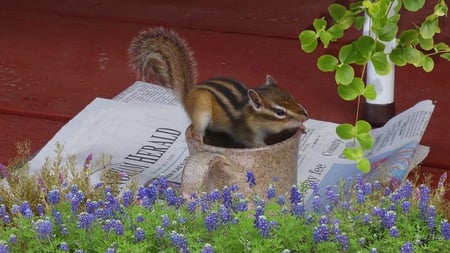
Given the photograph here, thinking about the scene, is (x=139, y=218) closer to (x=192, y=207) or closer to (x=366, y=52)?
(x=192, y=207)

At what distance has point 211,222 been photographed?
1061 mm

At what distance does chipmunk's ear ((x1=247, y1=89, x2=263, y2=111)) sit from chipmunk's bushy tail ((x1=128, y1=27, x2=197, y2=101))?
0.20 m

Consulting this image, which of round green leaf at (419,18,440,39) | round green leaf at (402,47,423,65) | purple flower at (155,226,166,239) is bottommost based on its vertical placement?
purple flower at (155,226,166,239)

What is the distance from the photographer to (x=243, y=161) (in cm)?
136

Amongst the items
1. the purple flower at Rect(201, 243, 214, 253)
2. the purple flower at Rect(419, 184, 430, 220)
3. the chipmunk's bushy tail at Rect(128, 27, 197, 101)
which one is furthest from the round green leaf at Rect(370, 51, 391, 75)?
the chipmunk's bushy tail at Rect(128, 27, 197, 101)

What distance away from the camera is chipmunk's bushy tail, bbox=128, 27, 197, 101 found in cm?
163

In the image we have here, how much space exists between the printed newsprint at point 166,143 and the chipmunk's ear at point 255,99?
6.3 inches

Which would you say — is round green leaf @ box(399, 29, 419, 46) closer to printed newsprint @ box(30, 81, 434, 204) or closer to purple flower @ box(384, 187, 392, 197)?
purple flower @ box(384, 187, 392, 197)

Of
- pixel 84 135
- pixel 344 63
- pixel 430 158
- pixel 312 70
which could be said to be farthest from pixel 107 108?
pixel 344 63

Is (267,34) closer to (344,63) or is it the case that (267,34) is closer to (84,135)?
(84,135)

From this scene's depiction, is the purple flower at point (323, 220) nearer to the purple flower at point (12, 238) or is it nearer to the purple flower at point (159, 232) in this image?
the purple flower at point (159, 232)

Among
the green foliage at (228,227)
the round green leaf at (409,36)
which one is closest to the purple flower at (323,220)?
the green foliage at (228,227)

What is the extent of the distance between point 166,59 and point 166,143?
0.42 ft

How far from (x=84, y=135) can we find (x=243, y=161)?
1.32 ft
